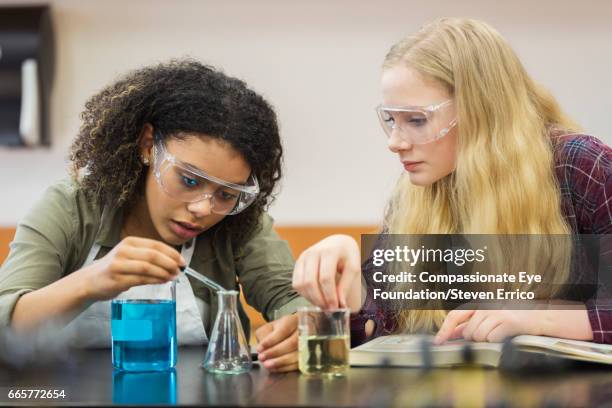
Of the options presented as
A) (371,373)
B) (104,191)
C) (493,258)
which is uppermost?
(104,191)

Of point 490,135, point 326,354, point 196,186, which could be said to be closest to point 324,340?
point 326,354

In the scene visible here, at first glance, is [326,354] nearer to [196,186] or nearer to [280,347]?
[280,347]

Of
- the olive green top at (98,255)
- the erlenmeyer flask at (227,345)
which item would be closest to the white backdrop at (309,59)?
the olive green top at (98,255)

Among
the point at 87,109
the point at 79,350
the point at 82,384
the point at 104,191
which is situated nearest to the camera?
the point at 82,384

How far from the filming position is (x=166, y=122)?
1465mm

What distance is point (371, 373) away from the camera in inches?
39.6

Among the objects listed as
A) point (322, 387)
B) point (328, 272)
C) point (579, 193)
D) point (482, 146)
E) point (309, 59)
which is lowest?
point (322, 387)

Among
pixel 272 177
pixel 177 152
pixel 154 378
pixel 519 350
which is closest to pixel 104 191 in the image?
pixel 177 152

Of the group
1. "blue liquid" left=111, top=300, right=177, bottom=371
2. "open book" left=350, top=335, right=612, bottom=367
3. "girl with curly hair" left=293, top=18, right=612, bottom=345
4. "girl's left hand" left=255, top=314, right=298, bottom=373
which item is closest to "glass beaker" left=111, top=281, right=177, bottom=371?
"blue liquid" left=111, top=300, right=177, bottom=371

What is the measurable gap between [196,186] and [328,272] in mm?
428

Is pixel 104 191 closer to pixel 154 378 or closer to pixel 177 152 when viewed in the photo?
pixel 177 152

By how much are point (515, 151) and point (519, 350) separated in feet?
1.69

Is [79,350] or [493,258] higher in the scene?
[493,258]

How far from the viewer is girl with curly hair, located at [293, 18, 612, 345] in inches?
53.6
